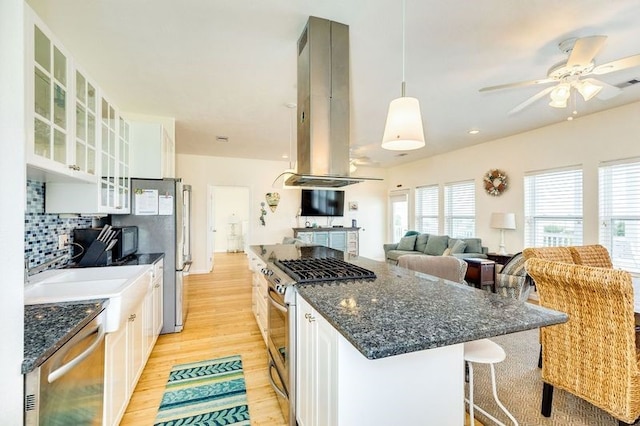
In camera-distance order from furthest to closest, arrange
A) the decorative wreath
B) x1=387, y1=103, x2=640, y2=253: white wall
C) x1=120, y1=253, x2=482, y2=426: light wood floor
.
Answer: the decorative wreath, x1=387, y1=103, x2=640, y2=253: white wall, x1=120, y1=253, x2=482, y2=426: light wood floor

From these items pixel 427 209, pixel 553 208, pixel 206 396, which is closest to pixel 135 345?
pixel 206 396

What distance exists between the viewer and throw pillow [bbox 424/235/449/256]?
5.62 m

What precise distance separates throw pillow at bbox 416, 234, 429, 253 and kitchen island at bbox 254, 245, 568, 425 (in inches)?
191

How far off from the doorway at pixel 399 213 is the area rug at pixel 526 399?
499 cm

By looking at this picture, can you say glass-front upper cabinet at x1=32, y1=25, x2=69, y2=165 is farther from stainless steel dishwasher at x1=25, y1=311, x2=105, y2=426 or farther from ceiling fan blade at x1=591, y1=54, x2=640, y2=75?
ceiling fan blade at x1=591, y1=54, x2=640, y2=75

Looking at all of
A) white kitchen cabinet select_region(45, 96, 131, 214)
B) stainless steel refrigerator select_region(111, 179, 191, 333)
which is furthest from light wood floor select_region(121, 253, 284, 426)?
white kitchen cabinet select_region(45, 96, 131, 214)

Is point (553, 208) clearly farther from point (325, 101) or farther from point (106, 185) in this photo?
point (106, 185)

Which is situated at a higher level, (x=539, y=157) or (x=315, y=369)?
(x=539, y=157)

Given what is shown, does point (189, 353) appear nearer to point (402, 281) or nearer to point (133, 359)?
point (133, 359)

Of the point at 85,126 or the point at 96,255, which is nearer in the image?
the point at 85,126

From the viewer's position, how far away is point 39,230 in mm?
1982

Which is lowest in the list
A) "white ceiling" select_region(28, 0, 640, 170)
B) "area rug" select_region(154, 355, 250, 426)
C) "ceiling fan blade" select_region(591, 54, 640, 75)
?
"area rug" select_region(154, 355, 250, 426)

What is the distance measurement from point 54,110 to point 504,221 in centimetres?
546

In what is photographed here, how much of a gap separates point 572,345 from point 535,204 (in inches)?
137
